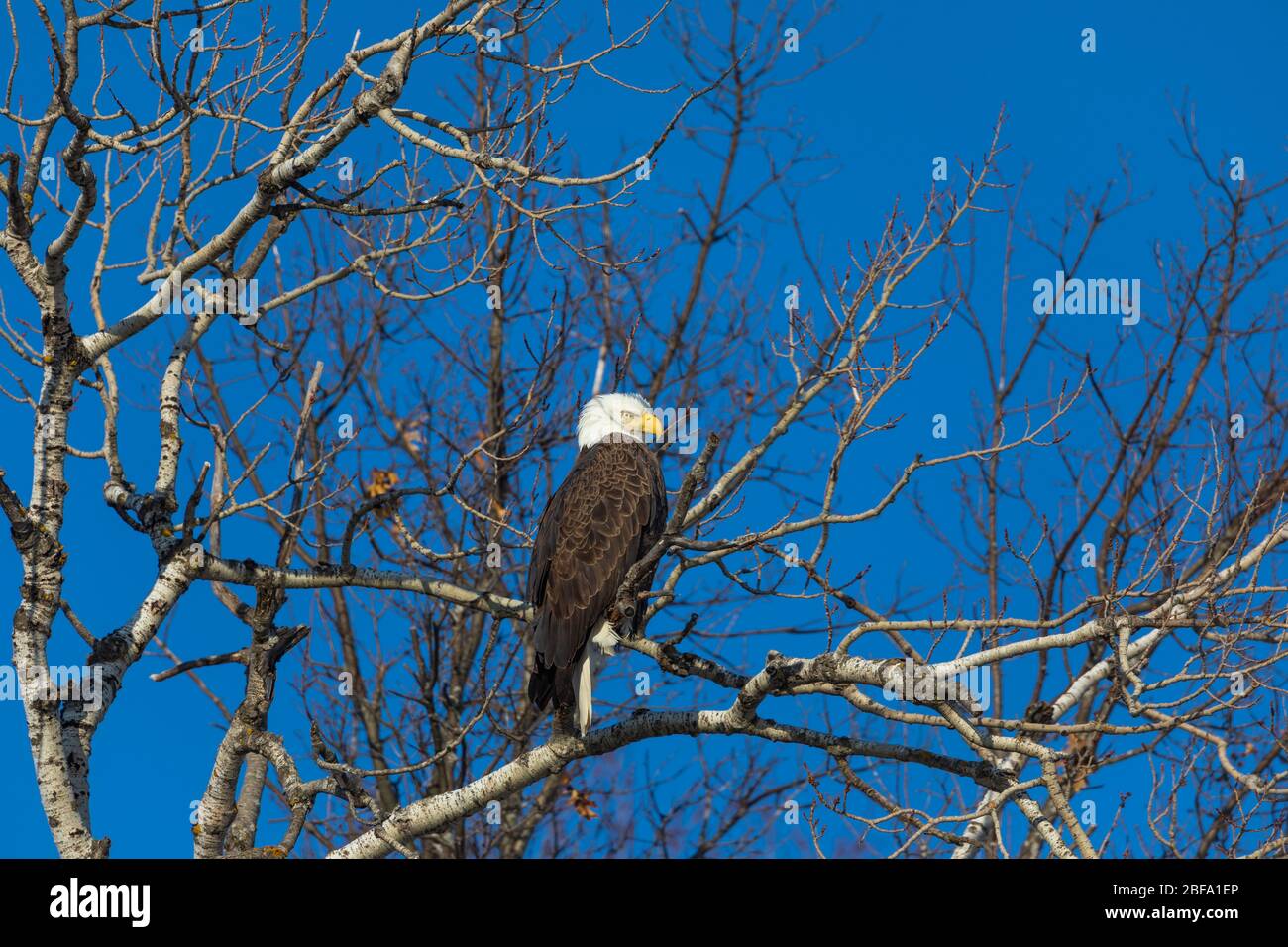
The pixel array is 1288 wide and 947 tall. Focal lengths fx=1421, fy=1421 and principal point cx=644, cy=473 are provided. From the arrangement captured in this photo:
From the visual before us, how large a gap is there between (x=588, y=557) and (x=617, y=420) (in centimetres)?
147

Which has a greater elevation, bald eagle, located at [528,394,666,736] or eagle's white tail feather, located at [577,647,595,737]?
bald eagle, located at [528,394,666,736]

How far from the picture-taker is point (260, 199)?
787 centimetres

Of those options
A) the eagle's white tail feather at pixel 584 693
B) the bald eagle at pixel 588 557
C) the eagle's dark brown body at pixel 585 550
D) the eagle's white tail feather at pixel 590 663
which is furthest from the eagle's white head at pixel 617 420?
the eagle's white tail feather at pixel 584 693

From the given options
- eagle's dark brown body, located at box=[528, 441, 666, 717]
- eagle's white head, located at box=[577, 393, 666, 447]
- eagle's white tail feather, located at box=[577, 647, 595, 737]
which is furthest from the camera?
eagle's white head, located at box=[577, 393, 666, 447]

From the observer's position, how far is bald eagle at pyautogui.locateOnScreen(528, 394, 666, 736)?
7762 millimetres

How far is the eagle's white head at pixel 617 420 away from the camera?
9.19 m

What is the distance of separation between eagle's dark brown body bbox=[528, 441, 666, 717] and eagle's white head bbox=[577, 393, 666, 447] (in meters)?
0.27

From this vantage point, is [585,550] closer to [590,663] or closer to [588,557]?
[588,557]

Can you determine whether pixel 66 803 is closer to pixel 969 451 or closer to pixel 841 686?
pixel 841 686

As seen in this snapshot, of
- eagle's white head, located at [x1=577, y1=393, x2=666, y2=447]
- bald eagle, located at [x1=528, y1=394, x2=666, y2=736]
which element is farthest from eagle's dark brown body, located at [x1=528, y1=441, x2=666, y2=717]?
eagle's white head, located at [x1=577, y1=393, x2=666, y2=447]

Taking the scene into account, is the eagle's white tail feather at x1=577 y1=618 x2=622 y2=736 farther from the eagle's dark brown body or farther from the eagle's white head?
the eagle's white head

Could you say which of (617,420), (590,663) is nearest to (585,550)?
(590,663)

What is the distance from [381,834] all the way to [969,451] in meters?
3.46

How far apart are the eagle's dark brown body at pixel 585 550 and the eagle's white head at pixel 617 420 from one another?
27 cm
